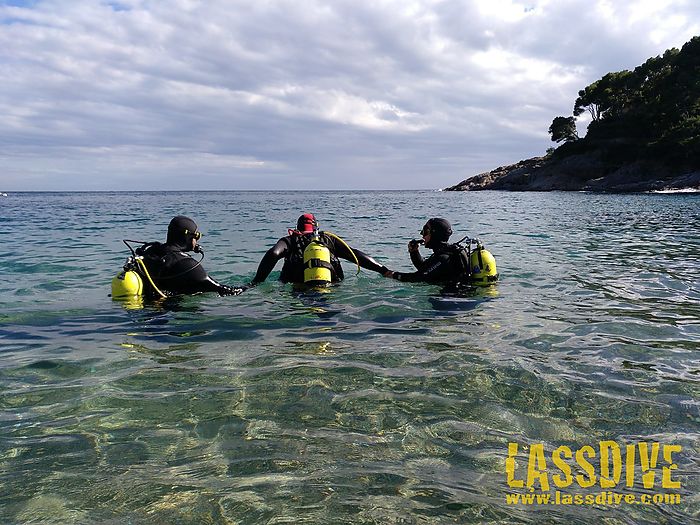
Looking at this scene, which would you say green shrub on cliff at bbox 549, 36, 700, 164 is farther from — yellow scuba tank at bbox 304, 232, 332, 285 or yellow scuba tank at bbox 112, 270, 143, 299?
yellow scuba tank at bbox 112, 270, 143, 299

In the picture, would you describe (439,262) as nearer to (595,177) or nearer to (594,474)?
(594,474)

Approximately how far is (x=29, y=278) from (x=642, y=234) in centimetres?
1959

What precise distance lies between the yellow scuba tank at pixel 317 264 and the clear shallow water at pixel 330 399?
0.43 metres

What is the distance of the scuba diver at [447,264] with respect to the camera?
27.3ft

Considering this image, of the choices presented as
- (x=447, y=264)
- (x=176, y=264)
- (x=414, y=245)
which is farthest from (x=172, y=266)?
(x=447, y=264)

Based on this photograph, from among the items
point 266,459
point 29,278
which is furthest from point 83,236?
point 266,459

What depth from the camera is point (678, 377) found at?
432 cm

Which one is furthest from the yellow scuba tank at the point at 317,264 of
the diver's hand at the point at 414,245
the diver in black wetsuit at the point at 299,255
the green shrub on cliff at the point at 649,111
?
the green shrub on cliff at the point at 649,111

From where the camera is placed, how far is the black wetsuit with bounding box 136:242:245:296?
7.45 meters

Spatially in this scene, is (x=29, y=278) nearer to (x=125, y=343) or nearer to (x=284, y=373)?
(x=125, y=343)

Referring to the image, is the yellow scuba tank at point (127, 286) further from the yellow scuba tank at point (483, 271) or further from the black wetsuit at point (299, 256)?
the yellow scuba tank at point (483, 271)

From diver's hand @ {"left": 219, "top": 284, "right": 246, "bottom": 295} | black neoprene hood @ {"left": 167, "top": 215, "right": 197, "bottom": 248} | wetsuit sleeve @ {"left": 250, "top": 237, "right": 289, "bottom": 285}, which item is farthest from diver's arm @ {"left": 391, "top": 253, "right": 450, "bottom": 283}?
black neoprene hood @ {"left": 167, "top": 215, "right": 197, "bottom": 248}

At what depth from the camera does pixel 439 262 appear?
27.1ft

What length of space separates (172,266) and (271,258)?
1.66m
